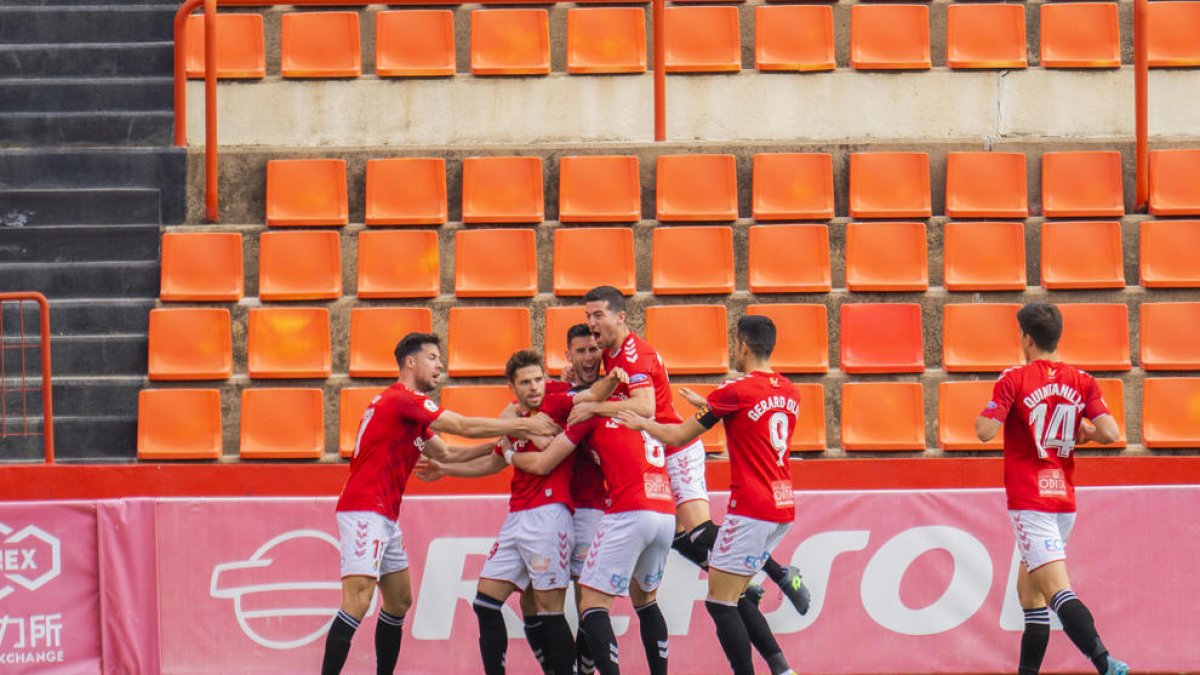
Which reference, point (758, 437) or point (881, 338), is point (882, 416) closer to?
point (881, 338)

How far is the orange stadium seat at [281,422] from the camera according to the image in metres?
10.7

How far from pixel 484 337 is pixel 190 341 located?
214 cm

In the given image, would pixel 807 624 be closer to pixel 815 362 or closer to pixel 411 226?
pixel 815 362

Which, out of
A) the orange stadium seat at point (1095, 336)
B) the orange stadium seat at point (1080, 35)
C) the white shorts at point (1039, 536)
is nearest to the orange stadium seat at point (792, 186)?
the orange stadium seat at point (1095, 336)

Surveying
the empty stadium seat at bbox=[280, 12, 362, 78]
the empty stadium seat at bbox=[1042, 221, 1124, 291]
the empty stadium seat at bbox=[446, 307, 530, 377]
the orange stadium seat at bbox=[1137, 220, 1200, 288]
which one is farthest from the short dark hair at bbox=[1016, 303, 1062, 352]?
the empty stadium seat at bbox=[280, 12, 362, 78]

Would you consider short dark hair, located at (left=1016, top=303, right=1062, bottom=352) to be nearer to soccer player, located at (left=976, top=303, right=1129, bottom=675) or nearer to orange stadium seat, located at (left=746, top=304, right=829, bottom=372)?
soccer player, located at (left=976, top=303, right=1129, bottom=675)

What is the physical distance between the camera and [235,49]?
1259cm

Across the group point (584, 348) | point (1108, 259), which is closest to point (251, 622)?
point (584, 348)

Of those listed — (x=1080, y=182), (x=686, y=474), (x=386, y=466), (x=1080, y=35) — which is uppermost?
(x=1080, y=35)

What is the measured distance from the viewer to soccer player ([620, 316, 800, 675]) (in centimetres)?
756

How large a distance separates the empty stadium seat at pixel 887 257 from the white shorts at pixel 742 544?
403 centimetres

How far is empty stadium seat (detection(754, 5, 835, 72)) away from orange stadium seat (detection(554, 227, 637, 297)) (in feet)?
7.12

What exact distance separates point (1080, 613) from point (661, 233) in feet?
15.6

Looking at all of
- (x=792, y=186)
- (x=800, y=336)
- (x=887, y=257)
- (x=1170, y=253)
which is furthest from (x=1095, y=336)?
(x=792, y=186)
